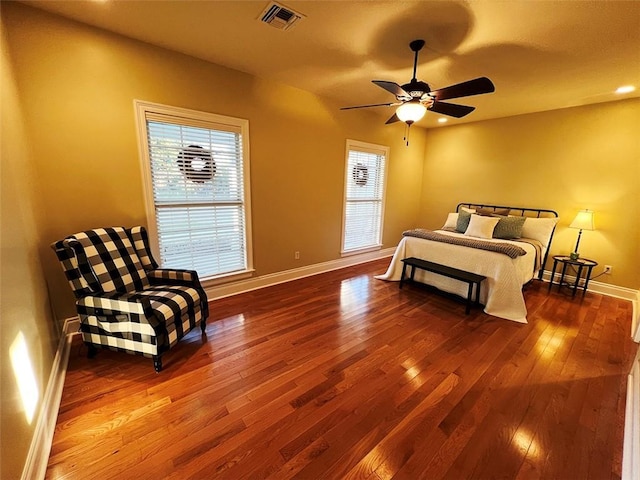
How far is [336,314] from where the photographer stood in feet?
9.71

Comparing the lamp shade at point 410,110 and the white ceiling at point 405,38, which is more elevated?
the white ceiling at point 405,38

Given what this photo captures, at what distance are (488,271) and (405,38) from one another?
2.57 metres

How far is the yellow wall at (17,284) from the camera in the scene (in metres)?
1.14

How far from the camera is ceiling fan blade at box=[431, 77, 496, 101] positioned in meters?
→ 2.08

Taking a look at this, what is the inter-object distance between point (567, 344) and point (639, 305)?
1.85 m

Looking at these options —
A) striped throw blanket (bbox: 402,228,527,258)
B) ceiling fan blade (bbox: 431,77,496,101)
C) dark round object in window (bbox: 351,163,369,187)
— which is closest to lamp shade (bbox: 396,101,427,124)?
ceiling fan blade (bbox: 431,77,496,101)

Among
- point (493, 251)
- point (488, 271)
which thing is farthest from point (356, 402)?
point (493, 251)

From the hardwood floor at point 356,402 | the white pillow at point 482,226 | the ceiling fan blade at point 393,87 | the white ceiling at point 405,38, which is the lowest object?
the hardwood floor at point 356,402

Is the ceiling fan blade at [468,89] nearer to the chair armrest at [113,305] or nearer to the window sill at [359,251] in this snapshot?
the window sill at [359,251]

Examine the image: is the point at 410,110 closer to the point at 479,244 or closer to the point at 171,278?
the point at 479,244

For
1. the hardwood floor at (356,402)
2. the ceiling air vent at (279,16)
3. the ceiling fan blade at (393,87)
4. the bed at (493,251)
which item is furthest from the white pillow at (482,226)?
the ceiling air vent at (279,16)

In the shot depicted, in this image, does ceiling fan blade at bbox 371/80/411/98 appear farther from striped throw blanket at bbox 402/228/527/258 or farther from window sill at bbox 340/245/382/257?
window sill at bbox 340/245/382/257

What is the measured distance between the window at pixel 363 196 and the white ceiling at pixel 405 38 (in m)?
1.38

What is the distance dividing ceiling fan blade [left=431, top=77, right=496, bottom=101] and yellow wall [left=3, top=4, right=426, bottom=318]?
1917mm
